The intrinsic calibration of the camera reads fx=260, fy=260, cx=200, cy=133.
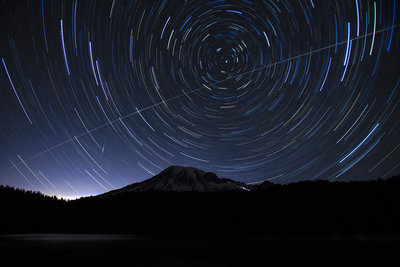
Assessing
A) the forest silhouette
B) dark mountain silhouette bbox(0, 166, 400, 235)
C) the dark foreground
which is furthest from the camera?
dark mountain silhouette bbox(0, 166, 400, 235)

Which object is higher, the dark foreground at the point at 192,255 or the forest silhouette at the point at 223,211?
the forest silhouette at the point at 223,211

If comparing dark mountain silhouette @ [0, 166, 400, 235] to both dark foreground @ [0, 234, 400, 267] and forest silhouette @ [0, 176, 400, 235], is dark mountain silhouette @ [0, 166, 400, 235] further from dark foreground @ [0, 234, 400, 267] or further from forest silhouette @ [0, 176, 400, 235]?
dark foreground @ [0, 234, 400, 267]

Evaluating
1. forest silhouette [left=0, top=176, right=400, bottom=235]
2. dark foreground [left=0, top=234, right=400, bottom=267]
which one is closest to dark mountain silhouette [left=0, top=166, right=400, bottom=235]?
forest silhouette [left=0, top=176, right=400, bottom=235]

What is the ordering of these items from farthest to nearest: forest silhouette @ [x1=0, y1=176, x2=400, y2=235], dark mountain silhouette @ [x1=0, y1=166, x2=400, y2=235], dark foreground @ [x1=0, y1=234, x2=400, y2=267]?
dark mountain silhouette @ [x1=0, y1=166, x2=400, y2=235], forest silhouette @ [x1=0, y1=176, x2=400, y2=235], dark foreground @ [x1=0, y1=234, x2=400, y2=267]

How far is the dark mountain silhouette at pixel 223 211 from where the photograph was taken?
88062 mm

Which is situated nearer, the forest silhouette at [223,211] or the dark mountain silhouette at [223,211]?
the forest silhouette at [223,211]

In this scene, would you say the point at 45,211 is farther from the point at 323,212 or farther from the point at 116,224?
the point at 323,212

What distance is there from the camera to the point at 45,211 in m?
120

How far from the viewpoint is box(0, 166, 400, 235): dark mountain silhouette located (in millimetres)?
88062

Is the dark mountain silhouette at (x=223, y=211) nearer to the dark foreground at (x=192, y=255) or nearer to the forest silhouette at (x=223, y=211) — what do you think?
the forest silhouette at (x=223, y=211)

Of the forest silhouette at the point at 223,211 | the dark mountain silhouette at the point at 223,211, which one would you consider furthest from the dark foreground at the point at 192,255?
the forest silhouette at the point at 223,211

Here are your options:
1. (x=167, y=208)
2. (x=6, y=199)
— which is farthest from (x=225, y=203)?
(x=6, y=199)

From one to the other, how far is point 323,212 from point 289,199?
13.9 metres

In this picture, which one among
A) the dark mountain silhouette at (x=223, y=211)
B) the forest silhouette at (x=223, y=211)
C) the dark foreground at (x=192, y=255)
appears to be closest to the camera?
the dark foreground at (x=192, y=255)
